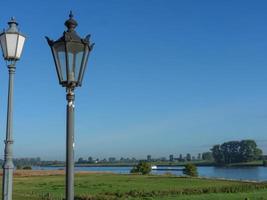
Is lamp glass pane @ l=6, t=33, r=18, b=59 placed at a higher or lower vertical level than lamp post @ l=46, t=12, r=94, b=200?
higher

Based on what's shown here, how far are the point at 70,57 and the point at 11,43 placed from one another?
2699 millimetres

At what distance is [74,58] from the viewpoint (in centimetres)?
838

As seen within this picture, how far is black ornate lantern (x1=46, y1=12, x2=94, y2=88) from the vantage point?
329 inches

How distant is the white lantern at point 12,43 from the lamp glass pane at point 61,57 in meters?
2.47

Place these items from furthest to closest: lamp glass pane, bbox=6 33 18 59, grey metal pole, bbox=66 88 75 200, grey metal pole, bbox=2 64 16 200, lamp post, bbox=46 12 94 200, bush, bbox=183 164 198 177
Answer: bush, bbox=183 164 198 177 → lamp glass pane, bbox=6 33 18 59 → grey metal pole, bbox=2 64 16 200 → lamp post, bbox=46 12 94 200 → grey metal pole, bbox=66 88 75 200

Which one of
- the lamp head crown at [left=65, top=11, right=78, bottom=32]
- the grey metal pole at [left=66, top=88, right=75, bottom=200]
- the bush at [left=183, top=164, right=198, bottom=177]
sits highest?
the lamp head crown at [left=65, top=11, right=78, bottom=32]

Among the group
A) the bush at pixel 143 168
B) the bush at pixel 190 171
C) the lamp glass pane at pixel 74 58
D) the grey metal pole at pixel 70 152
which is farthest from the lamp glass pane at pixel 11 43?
the bush at pixel 143 168

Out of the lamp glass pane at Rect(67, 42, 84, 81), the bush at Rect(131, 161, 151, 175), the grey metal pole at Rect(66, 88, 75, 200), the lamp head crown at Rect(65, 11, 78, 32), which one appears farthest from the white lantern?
the bush at Rect(131, 161, 151, 175)

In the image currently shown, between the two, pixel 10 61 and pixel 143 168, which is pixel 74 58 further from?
pixel 143 168

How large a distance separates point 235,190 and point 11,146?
183ft

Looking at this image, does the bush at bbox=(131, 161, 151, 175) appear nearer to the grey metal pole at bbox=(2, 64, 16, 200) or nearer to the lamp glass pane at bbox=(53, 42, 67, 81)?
the grey metal pole at bbox=(2, 64, 16, 200)

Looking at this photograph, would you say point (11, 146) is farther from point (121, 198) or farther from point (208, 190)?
point (208, 190)

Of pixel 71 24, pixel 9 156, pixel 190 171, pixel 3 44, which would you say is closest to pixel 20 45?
pixel 3 44

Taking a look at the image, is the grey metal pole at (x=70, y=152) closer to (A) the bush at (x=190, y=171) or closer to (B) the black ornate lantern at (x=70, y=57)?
(B) the black ornate lantern at (x=70, y=57)
